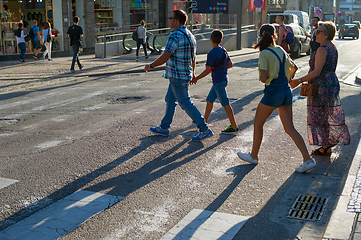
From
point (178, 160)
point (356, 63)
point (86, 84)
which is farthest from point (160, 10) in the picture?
point (178, 160)

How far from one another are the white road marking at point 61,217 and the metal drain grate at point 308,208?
1.80 metres

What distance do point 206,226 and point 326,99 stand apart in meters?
2.65

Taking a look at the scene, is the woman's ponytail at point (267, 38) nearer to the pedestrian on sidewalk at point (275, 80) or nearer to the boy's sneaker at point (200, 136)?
the pedestrian on sidewalk at point (275, 80)

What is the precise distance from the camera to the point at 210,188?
4.66 m

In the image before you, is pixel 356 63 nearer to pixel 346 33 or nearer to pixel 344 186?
pixel 344 186

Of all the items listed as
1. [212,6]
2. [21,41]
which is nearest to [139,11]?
[212,6]

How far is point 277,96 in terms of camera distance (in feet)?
16.2

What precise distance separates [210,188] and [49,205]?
68.1 inches

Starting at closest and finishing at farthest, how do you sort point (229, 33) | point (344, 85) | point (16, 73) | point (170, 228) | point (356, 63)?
point (170, 228), point (344, 85), point (16, 73), point (356, 63), point (229, 33)

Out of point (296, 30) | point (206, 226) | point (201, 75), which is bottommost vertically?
point (206, 226)

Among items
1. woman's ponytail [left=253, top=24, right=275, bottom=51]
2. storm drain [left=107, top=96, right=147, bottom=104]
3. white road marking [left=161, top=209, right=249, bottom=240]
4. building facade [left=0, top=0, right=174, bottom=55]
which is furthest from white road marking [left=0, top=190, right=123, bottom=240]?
building facade [left=0, top=0, right=174, bottom=55]

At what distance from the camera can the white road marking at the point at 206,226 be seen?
3570 mm

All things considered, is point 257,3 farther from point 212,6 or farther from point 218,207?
point 218,207

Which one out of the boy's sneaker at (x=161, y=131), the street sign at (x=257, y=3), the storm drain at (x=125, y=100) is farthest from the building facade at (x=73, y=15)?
the boy's sneaker at (x=161, y=131)
